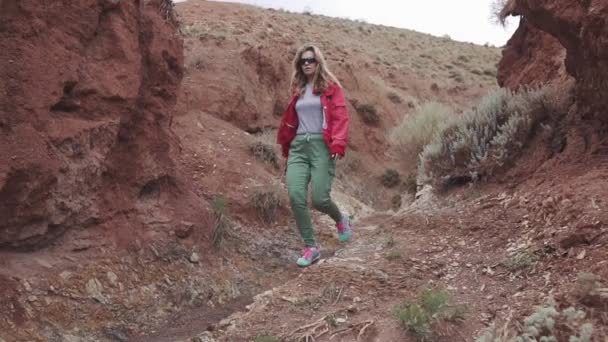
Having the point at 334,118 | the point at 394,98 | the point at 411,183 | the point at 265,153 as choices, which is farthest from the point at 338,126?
the point at 394,98

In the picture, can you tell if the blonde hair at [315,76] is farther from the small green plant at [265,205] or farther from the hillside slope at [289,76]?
the hillside slope at [289,76]

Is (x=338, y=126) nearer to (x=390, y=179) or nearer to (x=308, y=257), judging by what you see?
(x=308, y=257)

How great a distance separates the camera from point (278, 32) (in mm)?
19734

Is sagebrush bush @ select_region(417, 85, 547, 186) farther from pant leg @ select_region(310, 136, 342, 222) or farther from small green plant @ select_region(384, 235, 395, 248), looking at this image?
pant leg @ select_region(310, 136, 342, 222)

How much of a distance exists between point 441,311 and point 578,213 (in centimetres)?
137

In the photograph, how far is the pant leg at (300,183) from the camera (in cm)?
521

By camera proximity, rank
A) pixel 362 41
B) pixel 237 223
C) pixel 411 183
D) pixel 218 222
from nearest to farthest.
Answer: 1. pixel 218 222
2. pixel 237 223
3. pixel 411 183
4. pixel 362 41

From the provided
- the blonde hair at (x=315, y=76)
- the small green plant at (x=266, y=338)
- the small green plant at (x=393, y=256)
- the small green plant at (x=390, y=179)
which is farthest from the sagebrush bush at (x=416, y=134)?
the small green plant at (x=266, y=338)

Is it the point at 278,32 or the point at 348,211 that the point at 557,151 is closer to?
the point at 348,211

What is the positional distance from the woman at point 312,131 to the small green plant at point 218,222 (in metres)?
0.95

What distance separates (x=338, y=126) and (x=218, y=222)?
167 centimetres

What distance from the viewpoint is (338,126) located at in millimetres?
5113

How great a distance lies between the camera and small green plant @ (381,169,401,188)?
14711 millimetres

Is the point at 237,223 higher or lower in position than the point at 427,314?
lower
